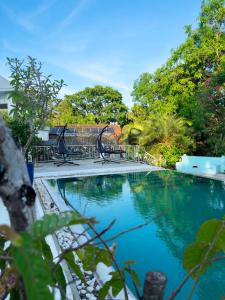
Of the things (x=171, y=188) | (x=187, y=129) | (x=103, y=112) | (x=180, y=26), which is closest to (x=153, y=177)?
(x=171, y=188)

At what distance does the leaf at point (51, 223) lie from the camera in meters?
0.56

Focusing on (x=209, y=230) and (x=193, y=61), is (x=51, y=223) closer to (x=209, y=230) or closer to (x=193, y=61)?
(x=209, y=230)

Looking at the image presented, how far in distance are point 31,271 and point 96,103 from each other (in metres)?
41.0

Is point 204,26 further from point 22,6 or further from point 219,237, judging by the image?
point 219,237

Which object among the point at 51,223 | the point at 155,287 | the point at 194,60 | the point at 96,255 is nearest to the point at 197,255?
the point at 155,287

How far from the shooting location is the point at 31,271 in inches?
19.6

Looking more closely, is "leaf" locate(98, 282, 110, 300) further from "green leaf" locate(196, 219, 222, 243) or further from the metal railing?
the metal railing

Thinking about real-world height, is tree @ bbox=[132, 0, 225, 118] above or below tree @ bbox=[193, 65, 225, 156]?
above

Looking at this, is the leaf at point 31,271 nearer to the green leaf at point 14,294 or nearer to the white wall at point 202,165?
the green leaf at point 14,294

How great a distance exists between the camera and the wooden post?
0.72 metres

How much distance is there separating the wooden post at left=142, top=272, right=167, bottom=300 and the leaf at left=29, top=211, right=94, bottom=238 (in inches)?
10.2

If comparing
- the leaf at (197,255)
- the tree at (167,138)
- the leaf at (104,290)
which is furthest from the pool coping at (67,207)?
the tree at (167,138)

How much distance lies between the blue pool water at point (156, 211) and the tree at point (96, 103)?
1042 inches

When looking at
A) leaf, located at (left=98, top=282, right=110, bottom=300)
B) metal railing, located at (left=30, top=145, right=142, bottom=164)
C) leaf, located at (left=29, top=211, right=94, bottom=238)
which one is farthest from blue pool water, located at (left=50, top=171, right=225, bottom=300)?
metal railing, located at (left=30, top=145, right=142, bottom=164)
